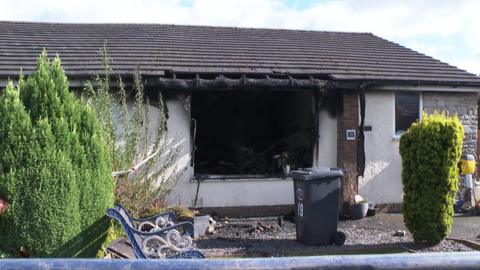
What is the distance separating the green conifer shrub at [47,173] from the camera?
16.2 feet

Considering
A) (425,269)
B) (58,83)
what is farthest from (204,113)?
(425,269)

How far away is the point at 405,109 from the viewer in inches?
439

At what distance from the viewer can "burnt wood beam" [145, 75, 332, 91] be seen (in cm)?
965

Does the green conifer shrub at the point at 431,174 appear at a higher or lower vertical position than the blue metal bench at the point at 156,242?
higher

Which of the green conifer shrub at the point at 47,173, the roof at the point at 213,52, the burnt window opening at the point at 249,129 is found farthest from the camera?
the burnt window opening at the point at 249,129

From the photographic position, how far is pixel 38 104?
5395 mm

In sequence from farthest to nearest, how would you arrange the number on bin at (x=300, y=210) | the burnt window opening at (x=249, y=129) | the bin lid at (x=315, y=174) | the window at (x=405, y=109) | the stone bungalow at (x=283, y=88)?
1. the burnt window opening at (x=249, y=129)
2. the window at (x=405, y=109)
3. the stone bungalow at (x=283, y=88)
4. the number on bin at (x=300, y=210)
5. the bin lid at (x=315, y=174)

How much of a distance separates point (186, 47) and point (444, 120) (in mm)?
6579

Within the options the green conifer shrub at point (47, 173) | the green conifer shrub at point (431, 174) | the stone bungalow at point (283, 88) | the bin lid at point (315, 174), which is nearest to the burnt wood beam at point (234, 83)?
the stone bungalow at point (283, 88)

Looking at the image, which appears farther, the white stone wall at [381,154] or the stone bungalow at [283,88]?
the white stone wall at [381,154]

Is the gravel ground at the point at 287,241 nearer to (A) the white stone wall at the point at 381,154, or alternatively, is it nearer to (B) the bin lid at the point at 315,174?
(B) the bin lid at the point at 315,174

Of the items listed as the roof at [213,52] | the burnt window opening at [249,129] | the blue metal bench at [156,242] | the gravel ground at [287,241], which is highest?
the roof at [213,52]

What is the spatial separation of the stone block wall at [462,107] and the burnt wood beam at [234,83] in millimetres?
2566

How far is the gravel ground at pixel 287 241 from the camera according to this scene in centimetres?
720
